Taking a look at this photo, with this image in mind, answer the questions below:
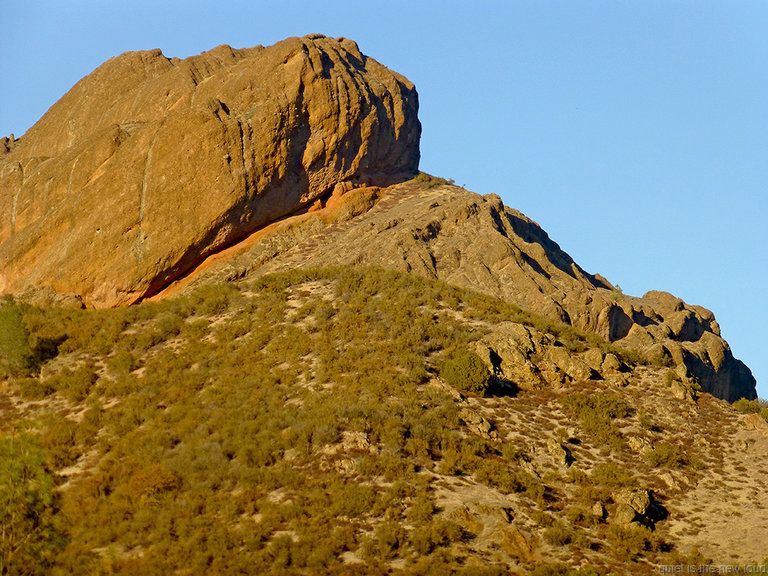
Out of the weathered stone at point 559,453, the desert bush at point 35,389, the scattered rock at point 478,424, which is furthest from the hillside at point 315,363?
the scattered rock at point 478,424

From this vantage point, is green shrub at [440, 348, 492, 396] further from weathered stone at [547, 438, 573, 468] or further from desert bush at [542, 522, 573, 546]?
desert bush at [542, 522, 573, 546]

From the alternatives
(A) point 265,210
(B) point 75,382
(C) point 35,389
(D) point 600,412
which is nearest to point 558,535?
(D) point 600,412

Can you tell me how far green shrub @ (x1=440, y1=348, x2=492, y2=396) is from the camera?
3356 centimetres

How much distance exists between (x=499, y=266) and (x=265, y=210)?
51.8ft

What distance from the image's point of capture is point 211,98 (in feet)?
161

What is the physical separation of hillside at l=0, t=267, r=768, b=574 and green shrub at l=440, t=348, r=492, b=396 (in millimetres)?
105

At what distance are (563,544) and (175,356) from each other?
2151cm

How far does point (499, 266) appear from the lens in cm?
4541

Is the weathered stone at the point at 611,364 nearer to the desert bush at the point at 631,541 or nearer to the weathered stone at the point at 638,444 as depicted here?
the weathered stone at the point at 638,444

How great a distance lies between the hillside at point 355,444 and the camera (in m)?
23.0

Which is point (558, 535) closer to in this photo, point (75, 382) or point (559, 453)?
point (559, 453)

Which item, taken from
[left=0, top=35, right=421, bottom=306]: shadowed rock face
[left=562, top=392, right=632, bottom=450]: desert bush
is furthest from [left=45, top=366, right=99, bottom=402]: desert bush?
[left=562, top=392, right=632, bottom=450]: desert bush

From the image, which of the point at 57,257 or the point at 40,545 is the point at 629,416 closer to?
the point at 40,545

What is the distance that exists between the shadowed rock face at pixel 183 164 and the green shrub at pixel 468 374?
19.5m
